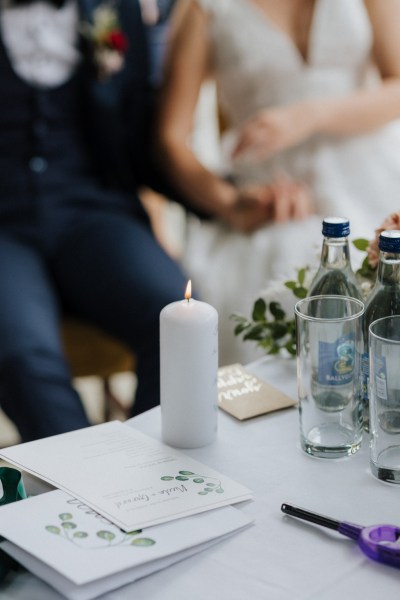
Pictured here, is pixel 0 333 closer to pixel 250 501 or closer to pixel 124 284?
pixel 124 284

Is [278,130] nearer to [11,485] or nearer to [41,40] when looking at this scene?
[41,40]

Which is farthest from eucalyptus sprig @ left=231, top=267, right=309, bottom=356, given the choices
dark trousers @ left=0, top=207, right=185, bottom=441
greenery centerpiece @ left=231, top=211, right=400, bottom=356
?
dark trousers @ left=0, top=207, right=185, bottom=441

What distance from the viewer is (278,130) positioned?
1.81m

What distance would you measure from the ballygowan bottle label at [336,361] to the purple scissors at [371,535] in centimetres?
16

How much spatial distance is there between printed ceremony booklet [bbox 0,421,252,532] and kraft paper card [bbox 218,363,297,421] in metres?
0.12

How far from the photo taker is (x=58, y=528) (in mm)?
788

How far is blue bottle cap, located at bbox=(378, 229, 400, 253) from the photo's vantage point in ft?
2.95

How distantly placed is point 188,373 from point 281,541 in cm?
21

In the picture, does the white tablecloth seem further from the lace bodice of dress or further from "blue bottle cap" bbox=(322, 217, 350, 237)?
the lace bodice of dress

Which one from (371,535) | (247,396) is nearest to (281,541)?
(371,535)

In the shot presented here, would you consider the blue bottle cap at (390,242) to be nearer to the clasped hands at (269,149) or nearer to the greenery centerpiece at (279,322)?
the greenery centerpiece at (279,322)

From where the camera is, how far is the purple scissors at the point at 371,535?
2.44 ft

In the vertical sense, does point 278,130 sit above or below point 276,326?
above

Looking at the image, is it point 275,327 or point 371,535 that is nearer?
point 371,535
